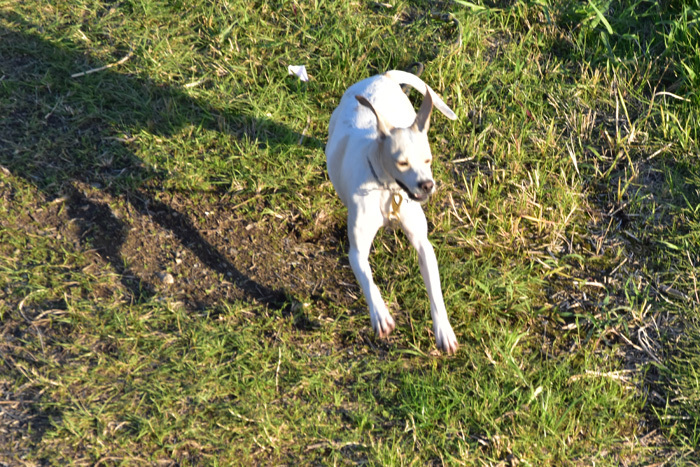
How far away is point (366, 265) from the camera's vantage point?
358cm

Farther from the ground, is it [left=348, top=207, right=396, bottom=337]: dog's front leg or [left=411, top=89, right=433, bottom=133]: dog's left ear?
[left=411, top=89, right=433, bottom=133]: dog's left ear

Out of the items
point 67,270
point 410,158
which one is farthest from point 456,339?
point 67,270

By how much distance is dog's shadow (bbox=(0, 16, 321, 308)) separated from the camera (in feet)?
12.9

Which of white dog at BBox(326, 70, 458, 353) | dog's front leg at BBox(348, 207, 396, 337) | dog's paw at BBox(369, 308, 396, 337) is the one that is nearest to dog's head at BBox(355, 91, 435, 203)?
white dog at BBox(326, 70, 458, 353)

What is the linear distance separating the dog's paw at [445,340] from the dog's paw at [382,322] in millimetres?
220

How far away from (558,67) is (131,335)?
10.5 feet

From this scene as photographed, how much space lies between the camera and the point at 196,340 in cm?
354

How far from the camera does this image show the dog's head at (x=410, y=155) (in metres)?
3.16

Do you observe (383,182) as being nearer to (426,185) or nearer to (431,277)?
(426,185)

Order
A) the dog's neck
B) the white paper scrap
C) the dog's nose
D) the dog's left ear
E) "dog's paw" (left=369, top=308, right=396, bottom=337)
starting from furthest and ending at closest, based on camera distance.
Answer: the white paper scrap
"dog's paw" (left=369, top=308, right=396, bottom=337)
the dog's neck
the dog's left ear
the dog's nose

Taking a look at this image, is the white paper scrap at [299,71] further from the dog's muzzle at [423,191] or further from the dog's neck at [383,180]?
the dog's muzzle at [423,191]

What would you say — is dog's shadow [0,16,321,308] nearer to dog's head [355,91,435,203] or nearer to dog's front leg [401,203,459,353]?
dog's front leg [401,203,459,353]

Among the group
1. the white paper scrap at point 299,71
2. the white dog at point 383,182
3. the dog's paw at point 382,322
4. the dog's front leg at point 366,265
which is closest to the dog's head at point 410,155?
the white dog at point 383,182

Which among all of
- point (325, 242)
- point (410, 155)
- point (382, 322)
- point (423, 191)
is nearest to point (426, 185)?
point (423, 191)
